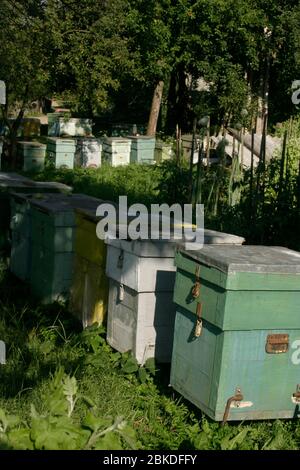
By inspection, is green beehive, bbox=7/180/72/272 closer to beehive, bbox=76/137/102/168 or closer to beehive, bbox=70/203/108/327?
beehive, bbox=70/203/108/327

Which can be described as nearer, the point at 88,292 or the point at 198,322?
the point at 198,322

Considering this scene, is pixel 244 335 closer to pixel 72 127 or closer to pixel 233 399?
pixel 233 399

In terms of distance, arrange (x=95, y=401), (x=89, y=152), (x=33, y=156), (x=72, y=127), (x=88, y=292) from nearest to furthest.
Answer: (x=95, y=401) < (x=88, y=292) < (x=33, y=156) < (x=89, y=152) < (x=72, y=127)

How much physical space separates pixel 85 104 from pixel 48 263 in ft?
37.1

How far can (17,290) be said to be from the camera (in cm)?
632

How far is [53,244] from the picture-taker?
5.67 metres

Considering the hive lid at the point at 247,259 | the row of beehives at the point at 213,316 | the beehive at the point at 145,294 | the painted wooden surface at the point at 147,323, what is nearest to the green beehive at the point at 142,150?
the row of beehives at the point at 213,316

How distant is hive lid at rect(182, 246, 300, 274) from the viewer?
3521 mm

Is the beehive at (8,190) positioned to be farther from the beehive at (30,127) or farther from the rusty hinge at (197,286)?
the beehive at (30,127)

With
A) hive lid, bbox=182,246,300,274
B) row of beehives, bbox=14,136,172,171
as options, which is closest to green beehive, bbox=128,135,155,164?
row of beehives, bbox=14,136,172,171

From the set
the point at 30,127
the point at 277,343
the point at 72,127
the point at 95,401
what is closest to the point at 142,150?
the point at 72,127

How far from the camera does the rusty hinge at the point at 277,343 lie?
11.9 ft

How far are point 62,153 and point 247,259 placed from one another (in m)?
12.3
